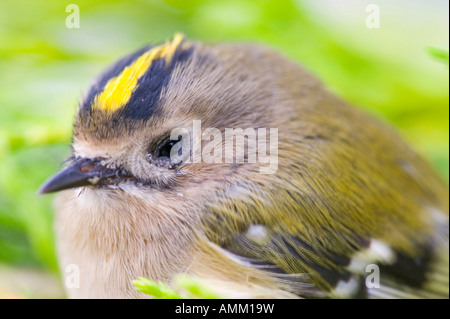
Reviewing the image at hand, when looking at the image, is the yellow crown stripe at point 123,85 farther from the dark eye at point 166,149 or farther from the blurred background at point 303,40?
the blurred background at point 303,40

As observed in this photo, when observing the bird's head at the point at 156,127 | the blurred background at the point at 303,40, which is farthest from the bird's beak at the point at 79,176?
the blurred background at the point at 303,40

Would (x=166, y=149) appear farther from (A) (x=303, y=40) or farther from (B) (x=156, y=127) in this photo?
(A) (x=303, y=40)

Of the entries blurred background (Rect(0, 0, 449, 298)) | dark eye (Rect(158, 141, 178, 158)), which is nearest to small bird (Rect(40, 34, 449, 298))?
dark eye (Rect(158, 141, 178, 158))

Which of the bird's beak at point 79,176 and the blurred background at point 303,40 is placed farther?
the blurred background at point 303,40

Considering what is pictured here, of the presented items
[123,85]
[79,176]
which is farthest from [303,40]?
[79,176]

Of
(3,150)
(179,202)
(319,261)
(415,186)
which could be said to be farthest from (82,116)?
(415,186)

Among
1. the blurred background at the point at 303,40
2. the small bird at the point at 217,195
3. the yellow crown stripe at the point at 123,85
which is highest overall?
the blurred background at the point at 303,40

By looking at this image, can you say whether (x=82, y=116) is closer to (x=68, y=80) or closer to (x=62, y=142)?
(x=62, y=142)

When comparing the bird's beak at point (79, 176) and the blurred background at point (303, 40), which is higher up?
the blurred background at point (303, 40)
